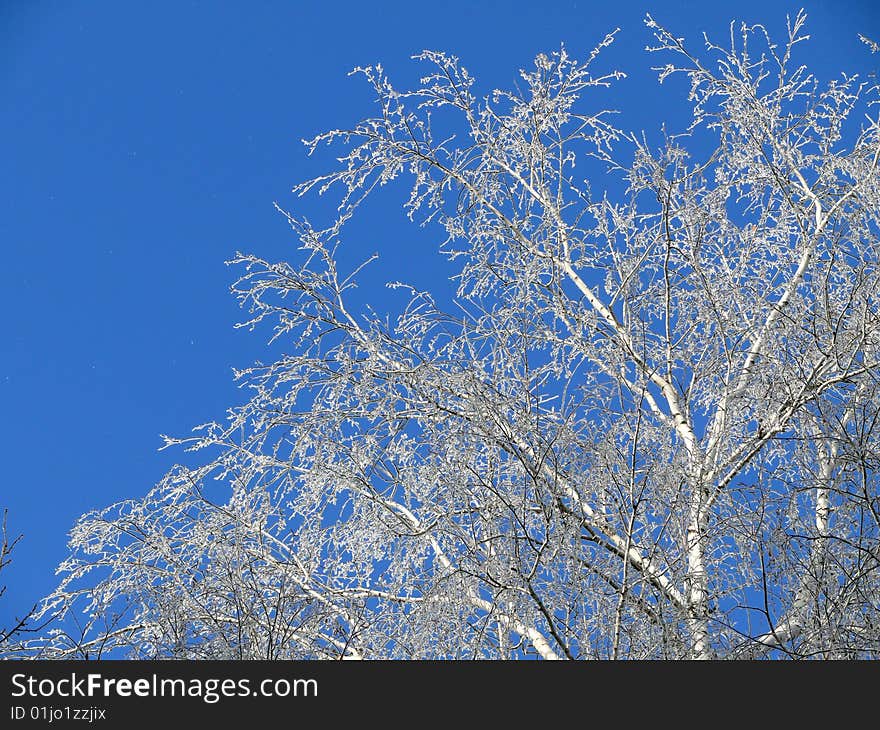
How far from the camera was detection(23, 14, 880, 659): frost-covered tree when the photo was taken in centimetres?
372

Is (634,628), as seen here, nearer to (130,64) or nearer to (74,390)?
(130,64)

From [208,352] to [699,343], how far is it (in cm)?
5299

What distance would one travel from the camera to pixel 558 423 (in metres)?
4.14

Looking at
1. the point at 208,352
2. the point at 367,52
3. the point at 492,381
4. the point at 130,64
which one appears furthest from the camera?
the point at 208,352

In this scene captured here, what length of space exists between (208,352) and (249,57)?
18103mm

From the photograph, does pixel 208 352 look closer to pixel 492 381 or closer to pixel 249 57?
pixel 249 57

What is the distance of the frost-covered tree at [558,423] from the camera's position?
146 inches

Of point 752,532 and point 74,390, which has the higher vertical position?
point 74,390

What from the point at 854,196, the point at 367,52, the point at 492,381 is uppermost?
the point at 367,52

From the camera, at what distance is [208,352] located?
56.7m

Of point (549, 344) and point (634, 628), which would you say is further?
point (549, 344)

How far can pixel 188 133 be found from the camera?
4416 cm

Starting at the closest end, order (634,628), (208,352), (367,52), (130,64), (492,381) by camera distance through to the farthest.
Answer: (634,628), (492,381), (130,64), (367,52), (208,352)

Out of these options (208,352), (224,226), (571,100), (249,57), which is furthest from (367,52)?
(571,100)
